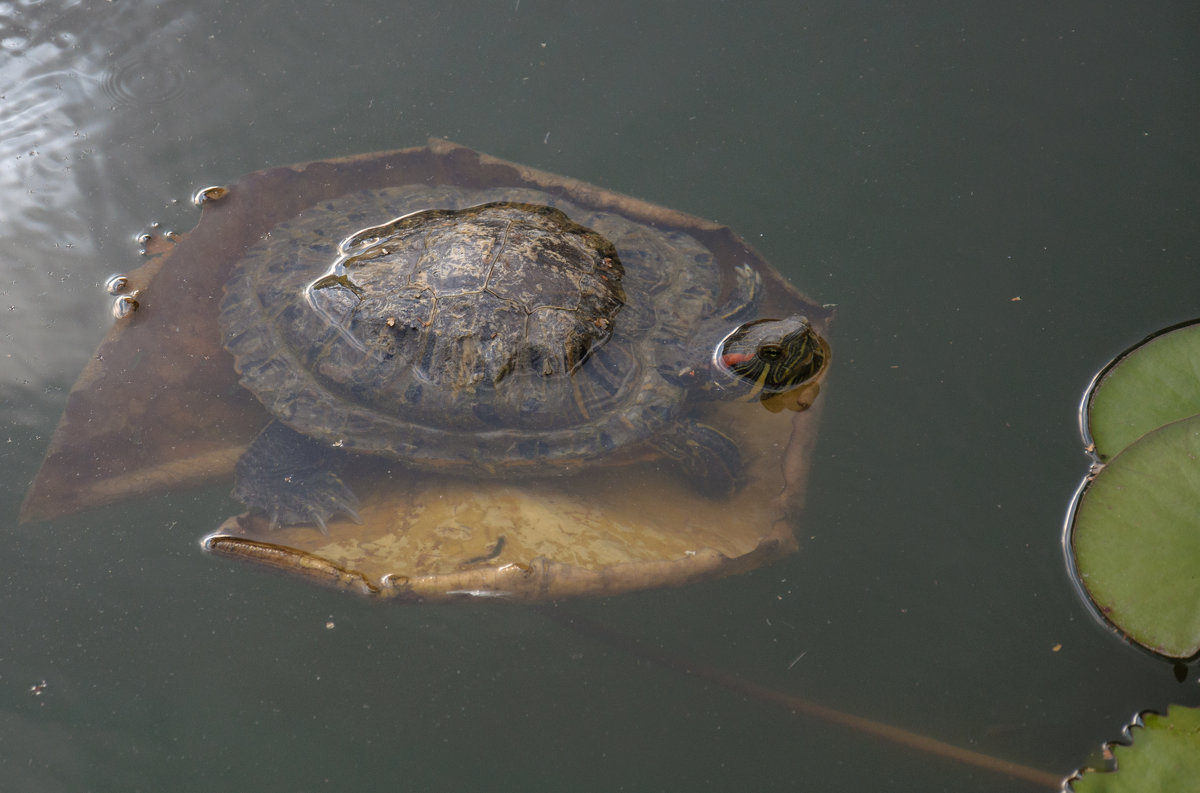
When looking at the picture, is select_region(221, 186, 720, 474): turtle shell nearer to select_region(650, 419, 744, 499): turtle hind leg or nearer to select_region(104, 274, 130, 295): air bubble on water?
select_region(650, 419, 744, 499): turtle hind leg

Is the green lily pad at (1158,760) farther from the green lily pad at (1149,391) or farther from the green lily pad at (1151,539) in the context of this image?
the green lily pad at (1149,391)

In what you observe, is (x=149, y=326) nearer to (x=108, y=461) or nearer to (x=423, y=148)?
(x=108, y=461)

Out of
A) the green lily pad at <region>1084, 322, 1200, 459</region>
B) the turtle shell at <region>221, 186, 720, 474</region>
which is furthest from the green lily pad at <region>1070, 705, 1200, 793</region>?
the turtle shell at <region>221, 186, 720, 474</region>

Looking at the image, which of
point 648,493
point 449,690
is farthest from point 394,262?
point 449,690

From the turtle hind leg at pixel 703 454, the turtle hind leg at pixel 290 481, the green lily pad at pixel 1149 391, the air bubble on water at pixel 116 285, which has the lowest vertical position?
the turtle hind leg at pixel 290 481

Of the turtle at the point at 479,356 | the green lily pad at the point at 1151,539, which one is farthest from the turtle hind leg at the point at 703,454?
the green lily pad at the point at 1151,539
